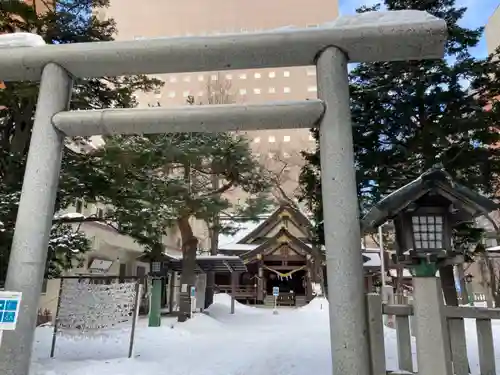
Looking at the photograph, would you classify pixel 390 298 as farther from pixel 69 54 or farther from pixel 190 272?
pixel 69 54

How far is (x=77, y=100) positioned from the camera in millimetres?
7367

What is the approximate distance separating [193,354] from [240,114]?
668cm

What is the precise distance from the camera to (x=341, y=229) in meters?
3.59

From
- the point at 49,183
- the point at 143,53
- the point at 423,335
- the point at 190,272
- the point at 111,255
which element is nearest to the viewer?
the point at 423,335

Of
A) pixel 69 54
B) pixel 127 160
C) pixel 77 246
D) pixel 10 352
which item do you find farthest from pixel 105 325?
pixel 69 54

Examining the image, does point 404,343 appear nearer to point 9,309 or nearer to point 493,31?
point 9,309

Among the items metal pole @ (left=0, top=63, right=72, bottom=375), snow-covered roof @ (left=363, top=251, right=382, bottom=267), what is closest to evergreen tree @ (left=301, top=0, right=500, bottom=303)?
metal pole @ (left=0, top=63, right=72, bottom=375)

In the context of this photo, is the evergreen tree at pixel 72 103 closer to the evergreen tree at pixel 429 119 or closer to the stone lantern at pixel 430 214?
the evergreen tree at pixel 429 119

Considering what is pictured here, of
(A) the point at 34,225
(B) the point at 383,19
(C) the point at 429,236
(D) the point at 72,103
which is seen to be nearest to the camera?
(C) the point at 429,236

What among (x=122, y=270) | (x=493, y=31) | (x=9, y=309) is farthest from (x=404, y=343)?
(x=493, y=31)

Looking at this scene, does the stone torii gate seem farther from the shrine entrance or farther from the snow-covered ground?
the shrine entrance

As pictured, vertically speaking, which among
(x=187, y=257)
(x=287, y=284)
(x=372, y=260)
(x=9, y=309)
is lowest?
(x=9, y=309)

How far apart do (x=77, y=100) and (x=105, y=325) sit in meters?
4.28

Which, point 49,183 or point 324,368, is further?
point 324,368
